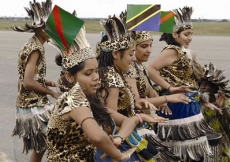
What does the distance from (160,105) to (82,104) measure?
1769 millimetres

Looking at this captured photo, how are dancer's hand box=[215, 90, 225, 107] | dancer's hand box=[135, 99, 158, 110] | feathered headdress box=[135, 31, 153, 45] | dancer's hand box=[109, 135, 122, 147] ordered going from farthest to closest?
dancer's hand box=[215, 90, 225, 107], feathered headdress box=[135, 31, 153, 45], dancer's hand box=[135, 99, 158, 110], dancer's hand box=[109, 135, 122, 147]

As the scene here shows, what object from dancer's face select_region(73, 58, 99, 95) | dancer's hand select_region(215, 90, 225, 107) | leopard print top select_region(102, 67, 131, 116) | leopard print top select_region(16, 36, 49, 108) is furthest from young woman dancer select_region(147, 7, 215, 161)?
dancer's face select_region(73, 58, 99, 95)

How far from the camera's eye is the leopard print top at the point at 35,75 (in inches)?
200

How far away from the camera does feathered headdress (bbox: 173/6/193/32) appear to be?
5.34 metres

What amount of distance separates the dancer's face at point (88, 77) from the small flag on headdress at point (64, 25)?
0.17 meters

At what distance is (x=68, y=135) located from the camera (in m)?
3.01

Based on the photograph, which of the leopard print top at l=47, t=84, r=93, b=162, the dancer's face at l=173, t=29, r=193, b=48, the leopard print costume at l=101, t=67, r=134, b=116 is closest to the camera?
the leopard print top at l=47, t=84, r=93, b=162

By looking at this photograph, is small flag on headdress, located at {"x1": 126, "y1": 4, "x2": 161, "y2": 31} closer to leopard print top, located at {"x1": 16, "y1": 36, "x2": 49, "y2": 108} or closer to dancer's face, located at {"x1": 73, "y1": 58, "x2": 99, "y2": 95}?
dancer's face, located at {"x1": 73, "y1": 58, "x2": 99, "y2": 95}

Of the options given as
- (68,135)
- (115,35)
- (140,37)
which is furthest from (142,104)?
(68,135)

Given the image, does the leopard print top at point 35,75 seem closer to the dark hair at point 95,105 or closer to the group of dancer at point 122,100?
the group of dancer at point 122,100

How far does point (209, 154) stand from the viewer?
5.14 meters

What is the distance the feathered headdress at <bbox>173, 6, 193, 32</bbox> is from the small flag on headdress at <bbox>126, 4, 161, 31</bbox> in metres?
Answer: 1.00

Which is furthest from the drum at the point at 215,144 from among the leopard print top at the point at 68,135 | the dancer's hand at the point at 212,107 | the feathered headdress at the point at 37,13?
the leopard print top at the point at 68,135

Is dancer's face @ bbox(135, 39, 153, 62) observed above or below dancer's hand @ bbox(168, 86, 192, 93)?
above
